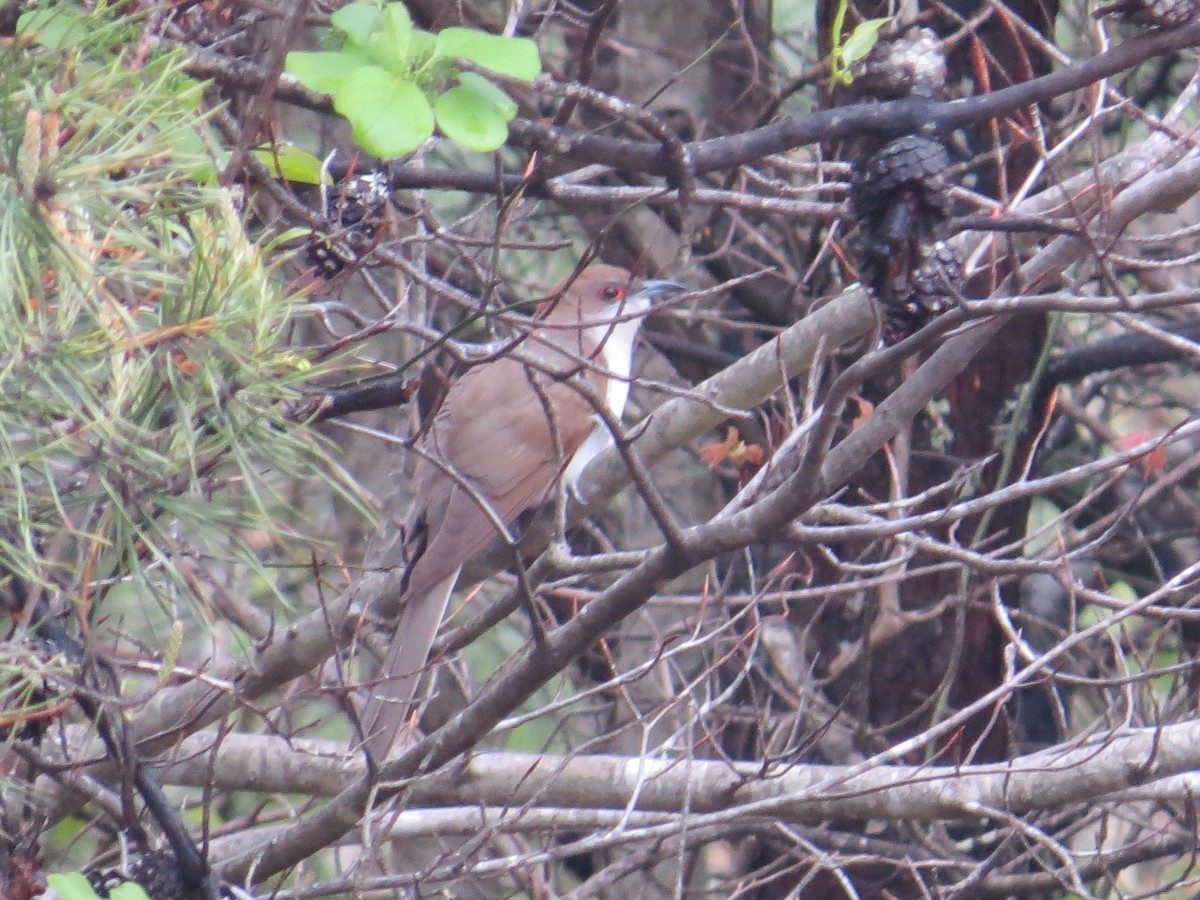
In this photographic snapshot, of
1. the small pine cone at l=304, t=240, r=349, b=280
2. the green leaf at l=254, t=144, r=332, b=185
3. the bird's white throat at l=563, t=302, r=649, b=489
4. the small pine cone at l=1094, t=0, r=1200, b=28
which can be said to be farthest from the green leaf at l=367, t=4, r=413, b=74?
the bird's white throat at l=563, t=302, r=649, b=489

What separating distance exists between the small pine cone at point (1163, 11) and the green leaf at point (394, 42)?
120 centimetres

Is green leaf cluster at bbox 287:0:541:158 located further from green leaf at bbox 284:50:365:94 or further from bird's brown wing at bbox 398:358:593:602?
bird's brown wing at bbox 398:358:593:602

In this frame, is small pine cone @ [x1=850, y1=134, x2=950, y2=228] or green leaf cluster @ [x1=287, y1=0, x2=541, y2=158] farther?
small pine cone @ [x1=850, y1=134, x2=950, y2=228]

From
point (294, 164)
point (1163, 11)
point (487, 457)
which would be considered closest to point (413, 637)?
point (487, 457)

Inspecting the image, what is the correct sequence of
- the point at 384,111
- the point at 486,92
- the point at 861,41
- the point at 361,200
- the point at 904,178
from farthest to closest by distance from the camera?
the point at 361,200 < the point at 861,41 < the point at 904,178 < the point at 486,92 < the point at 384,111

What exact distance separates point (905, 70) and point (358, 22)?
3.04 feet

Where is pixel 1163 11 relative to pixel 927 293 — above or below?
above

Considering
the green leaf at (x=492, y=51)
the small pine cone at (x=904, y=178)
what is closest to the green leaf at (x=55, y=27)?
the green leaf at (x=492, y=51)

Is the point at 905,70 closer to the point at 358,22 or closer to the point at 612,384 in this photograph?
the point at 358,22

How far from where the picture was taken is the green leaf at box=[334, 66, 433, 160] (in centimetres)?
210

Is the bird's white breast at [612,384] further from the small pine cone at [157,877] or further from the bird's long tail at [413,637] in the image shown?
the small pine cone at [157,877]

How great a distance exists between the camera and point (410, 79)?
7.18ft

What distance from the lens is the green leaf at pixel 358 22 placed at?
2.26 m

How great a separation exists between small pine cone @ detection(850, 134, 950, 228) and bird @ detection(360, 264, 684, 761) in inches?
53.2
